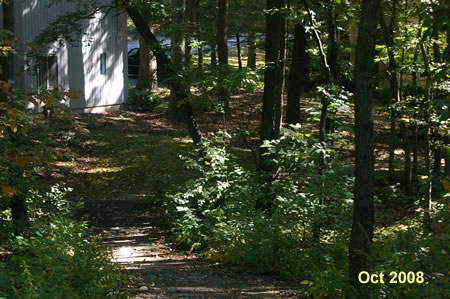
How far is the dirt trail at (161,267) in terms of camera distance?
23.3ft

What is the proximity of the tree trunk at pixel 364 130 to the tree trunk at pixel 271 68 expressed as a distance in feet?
17.9

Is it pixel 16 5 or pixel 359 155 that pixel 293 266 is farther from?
pixel 16 5

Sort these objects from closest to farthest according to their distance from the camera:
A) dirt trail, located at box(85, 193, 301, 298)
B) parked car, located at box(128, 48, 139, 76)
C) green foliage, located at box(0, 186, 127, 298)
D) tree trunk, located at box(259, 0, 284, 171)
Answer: green foliage, located at box(0, 186, 127, 298) → dirt trail, located at box(85, 193, 301, 298) → tree trunk, located at box(259, 0, 284, 171) → parked car, located at box(128, 48, 139, 76)

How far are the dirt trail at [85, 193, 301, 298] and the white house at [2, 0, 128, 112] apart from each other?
7.08 m

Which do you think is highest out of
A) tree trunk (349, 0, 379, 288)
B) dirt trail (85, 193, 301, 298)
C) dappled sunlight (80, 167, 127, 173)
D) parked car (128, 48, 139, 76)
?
parked car (128, 48, 139, 76)

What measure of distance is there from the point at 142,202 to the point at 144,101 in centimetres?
1255

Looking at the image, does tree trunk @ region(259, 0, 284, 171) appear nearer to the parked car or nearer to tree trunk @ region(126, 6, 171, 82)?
tree trunk @ region(126, 6, 171, 82)

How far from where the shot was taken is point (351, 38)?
32719 mm

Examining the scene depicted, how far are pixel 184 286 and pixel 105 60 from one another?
1877cm

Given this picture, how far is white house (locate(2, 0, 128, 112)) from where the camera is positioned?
750 inches

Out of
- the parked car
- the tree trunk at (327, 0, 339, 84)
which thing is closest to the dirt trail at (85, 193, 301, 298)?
the tree trunk at (327, 0, 339, 84)

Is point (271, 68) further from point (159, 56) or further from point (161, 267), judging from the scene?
point (161, 267)

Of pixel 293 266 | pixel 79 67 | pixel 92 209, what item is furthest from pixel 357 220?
pixel 79 67

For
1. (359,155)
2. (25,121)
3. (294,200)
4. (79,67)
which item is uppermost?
(79,67)
